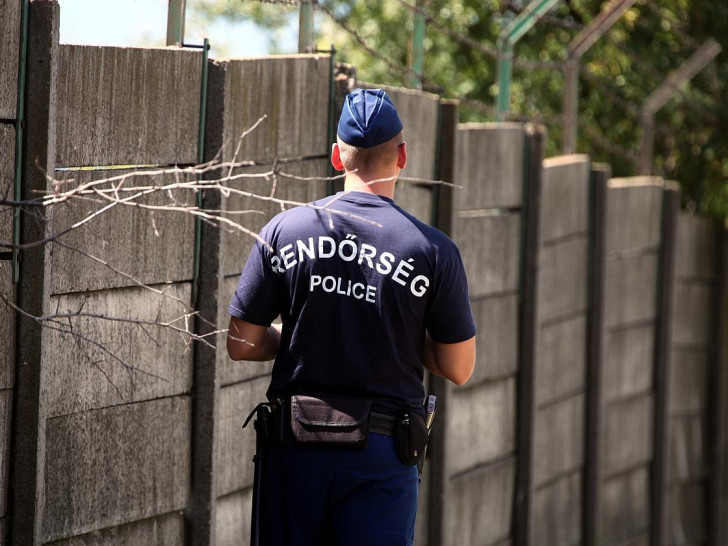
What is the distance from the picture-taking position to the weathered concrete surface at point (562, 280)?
6.38 meters

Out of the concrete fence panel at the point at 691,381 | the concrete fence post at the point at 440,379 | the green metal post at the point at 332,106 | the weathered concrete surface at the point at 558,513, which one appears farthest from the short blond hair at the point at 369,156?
the concrete fence panel at the point at 691,381

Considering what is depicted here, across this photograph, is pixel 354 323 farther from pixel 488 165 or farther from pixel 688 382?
pixel 688 382

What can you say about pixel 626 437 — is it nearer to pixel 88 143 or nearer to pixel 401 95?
pixel 401 95

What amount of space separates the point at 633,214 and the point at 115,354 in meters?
4.72

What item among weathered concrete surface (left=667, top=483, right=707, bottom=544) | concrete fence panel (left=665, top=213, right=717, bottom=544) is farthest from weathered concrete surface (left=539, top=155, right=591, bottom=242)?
weathered concrete surface (left=667, top=483, right=707, bottom=544)

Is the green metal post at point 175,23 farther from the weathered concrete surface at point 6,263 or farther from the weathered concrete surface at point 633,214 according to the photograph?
the weathered concrete surface at point 633,214

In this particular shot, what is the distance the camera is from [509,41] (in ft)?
20.9

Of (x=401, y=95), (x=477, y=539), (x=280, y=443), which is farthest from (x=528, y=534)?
(x=280, y=443)

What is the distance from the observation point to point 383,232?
10.3ft

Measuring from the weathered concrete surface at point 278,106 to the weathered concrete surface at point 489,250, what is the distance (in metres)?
1.23

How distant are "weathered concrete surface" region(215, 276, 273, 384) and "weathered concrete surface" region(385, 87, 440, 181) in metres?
1.22

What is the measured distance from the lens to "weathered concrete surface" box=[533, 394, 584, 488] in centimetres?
650

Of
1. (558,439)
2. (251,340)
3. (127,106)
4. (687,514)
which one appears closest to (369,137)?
(251,340)

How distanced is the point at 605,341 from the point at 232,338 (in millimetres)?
4234
